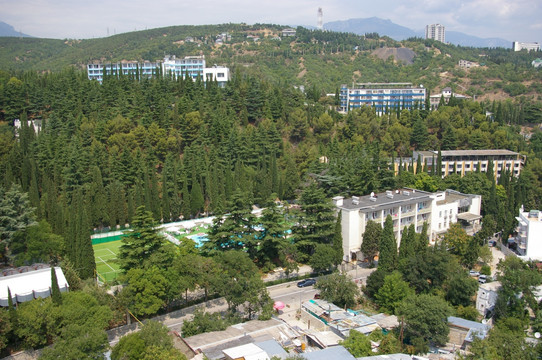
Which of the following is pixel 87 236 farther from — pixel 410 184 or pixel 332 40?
pixel 332 40

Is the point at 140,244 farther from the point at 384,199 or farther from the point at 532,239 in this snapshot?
the point at 532,239

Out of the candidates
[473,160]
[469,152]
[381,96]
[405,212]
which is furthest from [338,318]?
[381,96]

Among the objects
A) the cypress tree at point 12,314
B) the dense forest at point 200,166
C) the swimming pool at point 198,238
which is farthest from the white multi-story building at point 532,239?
the cypress tree at point 12,314

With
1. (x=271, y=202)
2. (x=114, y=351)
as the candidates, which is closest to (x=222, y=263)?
(x=271, y=202)

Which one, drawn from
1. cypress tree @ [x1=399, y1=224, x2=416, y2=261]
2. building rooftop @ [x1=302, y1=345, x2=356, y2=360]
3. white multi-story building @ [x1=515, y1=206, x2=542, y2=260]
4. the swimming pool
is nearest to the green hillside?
the swimming pool

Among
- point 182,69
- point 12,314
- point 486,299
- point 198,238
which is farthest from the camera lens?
point 182,69

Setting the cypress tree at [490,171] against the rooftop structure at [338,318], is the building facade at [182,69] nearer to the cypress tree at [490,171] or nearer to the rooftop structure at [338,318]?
the cypress tree at [490,171]
